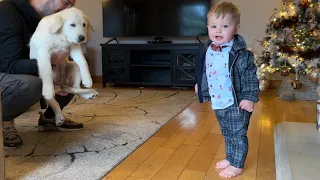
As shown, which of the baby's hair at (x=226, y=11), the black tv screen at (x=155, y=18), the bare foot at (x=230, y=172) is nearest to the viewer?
the baby's hair at (x=226, y=11)

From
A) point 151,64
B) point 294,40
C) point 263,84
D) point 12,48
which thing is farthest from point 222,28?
point 151,64

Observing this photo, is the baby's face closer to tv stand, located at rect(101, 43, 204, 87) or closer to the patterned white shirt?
the patterned white shirt

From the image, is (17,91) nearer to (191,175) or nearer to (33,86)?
(33,86)

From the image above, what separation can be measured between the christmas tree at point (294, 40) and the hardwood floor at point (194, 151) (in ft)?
1.77

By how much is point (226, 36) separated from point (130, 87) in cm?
307

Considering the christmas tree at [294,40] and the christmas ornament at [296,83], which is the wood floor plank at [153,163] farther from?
the christmas ornament at [296,83]

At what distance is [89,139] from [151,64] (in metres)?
2.44

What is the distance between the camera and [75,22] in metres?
1.51

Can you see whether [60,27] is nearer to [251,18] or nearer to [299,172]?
[299,172]

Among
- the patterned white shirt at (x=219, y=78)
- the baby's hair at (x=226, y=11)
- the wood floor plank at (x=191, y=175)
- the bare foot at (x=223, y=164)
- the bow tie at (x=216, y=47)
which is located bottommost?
the wood floor plank at (x=191, y=175)

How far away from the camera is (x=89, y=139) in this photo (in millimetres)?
1842

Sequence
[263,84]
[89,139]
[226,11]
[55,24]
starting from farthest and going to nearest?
1. [263,84]
2. [89,139]
3. [55,24]
4. [226,11]

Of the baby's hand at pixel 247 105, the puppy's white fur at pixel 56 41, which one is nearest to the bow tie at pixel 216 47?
the baby's hand at pixel 247 105

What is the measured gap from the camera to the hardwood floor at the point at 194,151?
1.38 meters
